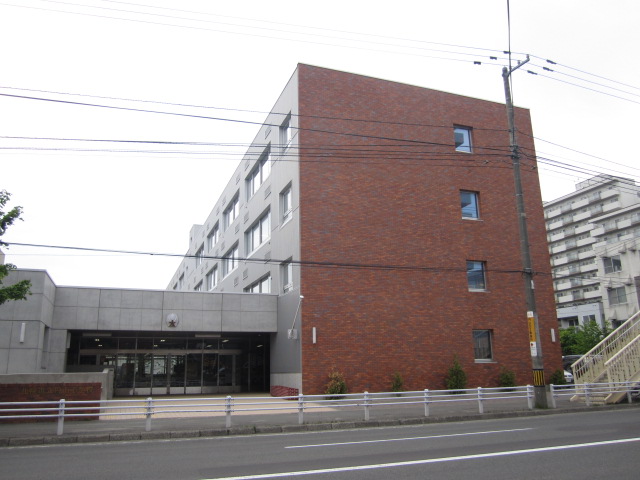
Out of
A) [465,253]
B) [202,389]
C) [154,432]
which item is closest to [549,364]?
[465,253]

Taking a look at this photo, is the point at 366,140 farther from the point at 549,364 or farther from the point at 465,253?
the point at 549,364

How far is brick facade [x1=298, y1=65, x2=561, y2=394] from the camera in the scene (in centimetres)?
2295

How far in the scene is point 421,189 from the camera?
2592 cm

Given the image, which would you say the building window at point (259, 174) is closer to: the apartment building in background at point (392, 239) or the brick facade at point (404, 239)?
the apartment building in background at point (392, 239)

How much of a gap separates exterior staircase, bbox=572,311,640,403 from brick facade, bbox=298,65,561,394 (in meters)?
4.62

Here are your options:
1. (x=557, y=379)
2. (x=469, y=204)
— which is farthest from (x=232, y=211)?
(x=557, y=379)

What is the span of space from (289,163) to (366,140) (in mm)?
3745

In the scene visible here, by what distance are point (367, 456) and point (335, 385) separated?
1235cm

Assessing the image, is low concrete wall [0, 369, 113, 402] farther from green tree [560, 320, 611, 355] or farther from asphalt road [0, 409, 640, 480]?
green tree [560, 320, 611, 355]

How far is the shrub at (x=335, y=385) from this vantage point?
2133 centimetres

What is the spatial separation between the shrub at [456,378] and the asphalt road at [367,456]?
9960 millimetres

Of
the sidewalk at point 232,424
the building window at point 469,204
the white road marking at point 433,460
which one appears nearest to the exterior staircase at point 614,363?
the sidewalk at point 232,424

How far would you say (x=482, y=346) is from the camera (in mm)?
25531

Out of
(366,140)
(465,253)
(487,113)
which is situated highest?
(487,113)
